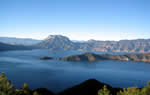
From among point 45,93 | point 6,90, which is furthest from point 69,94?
point 6,90

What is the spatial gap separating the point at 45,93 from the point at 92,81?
30678mm

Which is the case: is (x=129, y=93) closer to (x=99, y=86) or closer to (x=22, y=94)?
(x=22, y=94)

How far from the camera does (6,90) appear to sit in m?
19.5

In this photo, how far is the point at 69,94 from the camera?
64188 mm

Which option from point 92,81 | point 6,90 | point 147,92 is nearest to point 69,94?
point 92,81

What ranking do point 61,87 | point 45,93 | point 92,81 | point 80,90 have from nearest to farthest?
point 45,93
point 80,90
point 92,81
point 61,87

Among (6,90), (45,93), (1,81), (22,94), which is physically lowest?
(45,93)

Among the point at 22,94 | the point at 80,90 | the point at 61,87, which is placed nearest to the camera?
the point at 22,94

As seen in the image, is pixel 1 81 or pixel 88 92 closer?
pixel 1 81

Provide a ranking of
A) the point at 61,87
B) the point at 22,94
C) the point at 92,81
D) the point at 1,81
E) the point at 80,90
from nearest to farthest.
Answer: the point at 1,81, the point at 22,94, the point at 80,90, the point at 92,81, the point at 61,87

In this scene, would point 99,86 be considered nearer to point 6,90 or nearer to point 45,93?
point 45,93

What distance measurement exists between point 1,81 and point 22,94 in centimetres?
1978

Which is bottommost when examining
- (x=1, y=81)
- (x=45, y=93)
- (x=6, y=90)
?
(x=45, y=93)

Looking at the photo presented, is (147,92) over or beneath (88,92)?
over
